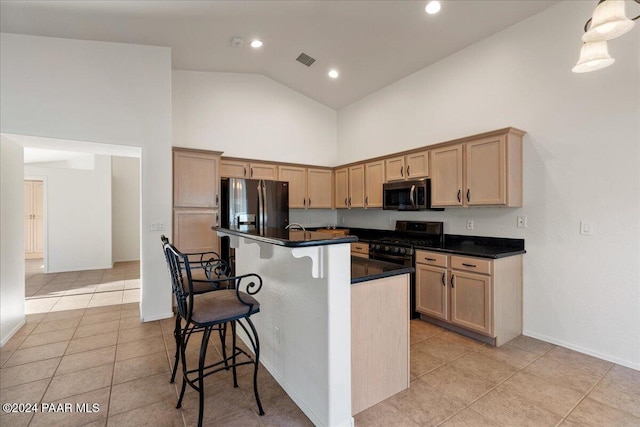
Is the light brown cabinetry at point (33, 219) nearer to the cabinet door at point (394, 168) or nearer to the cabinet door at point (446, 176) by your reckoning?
the cabinet door at point (394, 168)

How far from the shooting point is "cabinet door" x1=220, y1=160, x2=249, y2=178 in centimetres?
447

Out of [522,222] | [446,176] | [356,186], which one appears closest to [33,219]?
[356,186]

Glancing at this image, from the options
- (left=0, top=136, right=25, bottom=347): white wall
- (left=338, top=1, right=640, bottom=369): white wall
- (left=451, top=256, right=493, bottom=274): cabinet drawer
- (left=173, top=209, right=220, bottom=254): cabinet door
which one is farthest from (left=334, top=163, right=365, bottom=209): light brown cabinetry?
(left=0, top=136, right=25, bottom=347): white wall

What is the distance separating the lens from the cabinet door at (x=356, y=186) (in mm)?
4812

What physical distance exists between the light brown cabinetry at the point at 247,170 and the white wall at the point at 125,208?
4.64 meters

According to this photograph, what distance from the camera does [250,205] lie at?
4285mm

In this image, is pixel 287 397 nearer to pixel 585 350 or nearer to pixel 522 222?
pixel 585 350

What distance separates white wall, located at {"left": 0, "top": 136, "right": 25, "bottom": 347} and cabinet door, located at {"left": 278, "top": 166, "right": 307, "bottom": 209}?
319 cm

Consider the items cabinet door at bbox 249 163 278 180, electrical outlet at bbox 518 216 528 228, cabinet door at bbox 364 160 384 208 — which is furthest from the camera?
Result: cabinet door at bbox 249 163 278 180

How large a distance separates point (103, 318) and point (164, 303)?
765 mm

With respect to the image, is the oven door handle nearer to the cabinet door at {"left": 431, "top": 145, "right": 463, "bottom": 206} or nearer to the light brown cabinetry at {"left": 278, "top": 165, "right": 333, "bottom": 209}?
the cabinet door at {"left": 431, "top": 145, "right": 463, "bottom": 206}

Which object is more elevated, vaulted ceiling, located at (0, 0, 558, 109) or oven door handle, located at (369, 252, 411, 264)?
vaulted ceiling, located at (0, 0, 558, 109)

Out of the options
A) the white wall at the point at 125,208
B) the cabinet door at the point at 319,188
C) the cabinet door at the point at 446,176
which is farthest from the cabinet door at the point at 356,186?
the white wall at the point at 125,208

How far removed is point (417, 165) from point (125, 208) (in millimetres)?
7351
